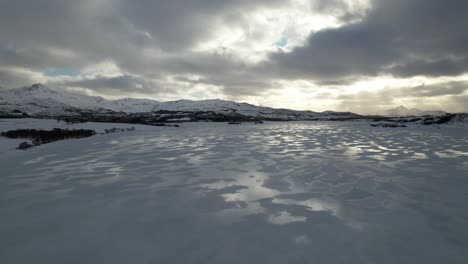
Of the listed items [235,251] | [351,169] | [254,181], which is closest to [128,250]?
[235,251]

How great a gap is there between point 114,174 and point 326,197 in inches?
299

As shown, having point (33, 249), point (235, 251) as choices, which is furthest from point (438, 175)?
point (33, 249)

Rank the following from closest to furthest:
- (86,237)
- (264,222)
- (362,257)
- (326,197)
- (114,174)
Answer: (362,257) < (86,237) < (264,222) < (326,197) < (114,174)

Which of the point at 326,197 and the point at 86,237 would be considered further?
the point at 326,197

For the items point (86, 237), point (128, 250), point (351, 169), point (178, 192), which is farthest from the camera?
point (351, 169)

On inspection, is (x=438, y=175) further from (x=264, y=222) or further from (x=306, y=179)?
(x=264, y=222)

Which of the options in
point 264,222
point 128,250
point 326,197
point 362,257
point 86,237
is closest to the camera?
point 362,257

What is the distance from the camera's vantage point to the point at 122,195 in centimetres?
688

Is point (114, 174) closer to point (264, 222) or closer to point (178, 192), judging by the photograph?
point (178, 192)

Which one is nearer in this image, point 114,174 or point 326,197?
point 326,197

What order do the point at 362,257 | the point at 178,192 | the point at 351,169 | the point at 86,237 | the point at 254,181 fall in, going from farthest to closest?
the point at 351,169 < the point at 254,181 < the point at 178,192 < the point at 86,237 < the point at 362,257

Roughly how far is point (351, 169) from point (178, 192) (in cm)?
703

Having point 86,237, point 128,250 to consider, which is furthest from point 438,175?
point 86,237

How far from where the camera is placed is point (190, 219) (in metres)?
5.37
